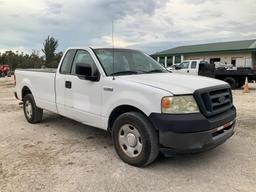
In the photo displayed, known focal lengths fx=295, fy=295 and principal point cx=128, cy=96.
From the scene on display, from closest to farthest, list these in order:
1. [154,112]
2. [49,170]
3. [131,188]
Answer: [131,188] < [154,112] < [49,170]

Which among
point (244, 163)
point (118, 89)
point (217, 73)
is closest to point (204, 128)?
point (244, 163)

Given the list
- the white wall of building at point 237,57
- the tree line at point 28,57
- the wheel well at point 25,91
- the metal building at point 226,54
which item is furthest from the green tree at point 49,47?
the wheel well at point 25,91

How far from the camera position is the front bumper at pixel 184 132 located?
12.9 feet

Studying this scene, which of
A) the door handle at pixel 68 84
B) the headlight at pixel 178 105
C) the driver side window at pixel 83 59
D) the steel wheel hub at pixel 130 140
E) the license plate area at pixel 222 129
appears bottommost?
the steel wheel hub at pixel 130 140

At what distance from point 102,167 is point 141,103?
116 cm

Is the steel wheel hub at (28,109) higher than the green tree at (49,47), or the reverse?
the green tree at (49,47)

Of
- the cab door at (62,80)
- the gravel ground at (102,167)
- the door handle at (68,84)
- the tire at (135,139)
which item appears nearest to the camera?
the gravel ground at (102,167)

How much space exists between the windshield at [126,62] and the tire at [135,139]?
3.24ft

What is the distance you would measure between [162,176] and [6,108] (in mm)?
7542

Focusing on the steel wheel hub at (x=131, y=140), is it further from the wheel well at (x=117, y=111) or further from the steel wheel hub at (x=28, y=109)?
the steel wheel hub at (x=28, y=109)

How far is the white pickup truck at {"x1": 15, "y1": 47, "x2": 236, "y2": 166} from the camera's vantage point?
3.99 metres

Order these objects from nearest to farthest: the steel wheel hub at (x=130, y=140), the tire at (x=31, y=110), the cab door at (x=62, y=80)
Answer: the steel wheel hub at (x=130, y=140) → the cab door at (x=62, y=80) → the tire at (x=31, y=110)

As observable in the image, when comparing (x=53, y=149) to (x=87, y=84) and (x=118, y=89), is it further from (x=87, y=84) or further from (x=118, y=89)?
(x=118, y=89)

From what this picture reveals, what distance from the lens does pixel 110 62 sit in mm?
5305
